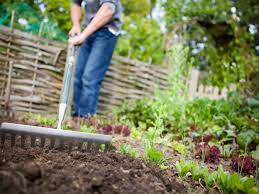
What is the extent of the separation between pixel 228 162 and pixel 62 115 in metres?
1.12

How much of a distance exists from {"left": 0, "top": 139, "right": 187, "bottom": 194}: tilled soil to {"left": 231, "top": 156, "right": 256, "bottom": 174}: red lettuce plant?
54 centimetres

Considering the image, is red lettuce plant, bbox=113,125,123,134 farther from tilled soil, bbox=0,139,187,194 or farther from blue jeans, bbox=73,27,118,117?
tilled soil, bbox=0,139,187,194

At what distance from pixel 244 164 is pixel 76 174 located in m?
1.16

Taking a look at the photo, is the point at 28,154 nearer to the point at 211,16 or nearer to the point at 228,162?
the point at 228,162

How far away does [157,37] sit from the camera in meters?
6.92

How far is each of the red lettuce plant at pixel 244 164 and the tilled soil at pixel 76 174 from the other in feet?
1.77

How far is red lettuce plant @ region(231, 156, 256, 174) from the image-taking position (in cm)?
207

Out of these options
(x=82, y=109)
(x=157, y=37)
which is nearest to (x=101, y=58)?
(x=82, y=109)

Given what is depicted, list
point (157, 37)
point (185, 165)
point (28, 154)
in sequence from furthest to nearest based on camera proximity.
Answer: point (157, 37) → point (185, 165) → point (28, 154)

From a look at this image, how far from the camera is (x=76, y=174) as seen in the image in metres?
1.29

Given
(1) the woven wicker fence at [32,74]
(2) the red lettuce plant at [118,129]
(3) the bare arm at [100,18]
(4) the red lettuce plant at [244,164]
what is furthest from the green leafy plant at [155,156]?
(1) the woven wicker fence at [32,74]

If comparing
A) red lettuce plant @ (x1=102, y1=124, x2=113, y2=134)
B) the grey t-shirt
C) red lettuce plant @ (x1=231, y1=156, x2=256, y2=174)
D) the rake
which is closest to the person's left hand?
the grey t-shirt

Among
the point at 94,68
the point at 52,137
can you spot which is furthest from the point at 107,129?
the point at 52,137

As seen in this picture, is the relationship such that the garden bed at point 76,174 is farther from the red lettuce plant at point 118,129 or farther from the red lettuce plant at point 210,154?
the red lettuce plant at point 118,129
